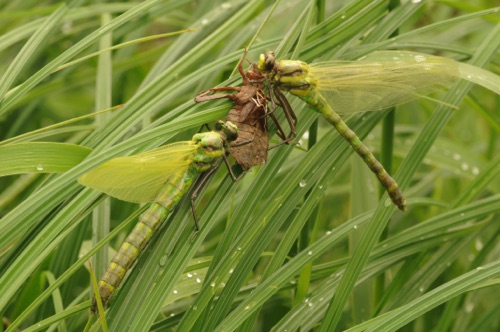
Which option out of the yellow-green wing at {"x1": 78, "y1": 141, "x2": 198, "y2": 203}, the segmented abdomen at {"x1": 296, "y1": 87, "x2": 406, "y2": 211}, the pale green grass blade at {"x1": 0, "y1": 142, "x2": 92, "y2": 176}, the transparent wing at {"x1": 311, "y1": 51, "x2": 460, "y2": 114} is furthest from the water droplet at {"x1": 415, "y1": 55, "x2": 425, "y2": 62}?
the pale green grass blade at {"x1": 0, "y1": 142, "x2": 92, "y2": 176}

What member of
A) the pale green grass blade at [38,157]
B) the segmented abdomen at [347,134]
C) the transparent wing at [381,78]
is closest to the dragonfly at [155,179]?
the pale green grass blade at [38,157]

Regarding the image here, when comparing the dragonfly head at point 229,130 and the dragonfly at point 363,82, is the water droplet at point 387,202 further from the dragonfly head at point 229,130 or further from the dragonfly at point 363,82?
the dragonfly head at point 229,130

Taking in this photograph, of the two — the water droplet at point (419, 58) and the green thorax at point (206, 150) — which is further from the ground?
the water droplet at point (419, 58)

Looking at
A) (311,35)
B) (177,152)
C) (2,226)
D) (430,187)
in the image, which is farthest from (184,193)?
(430,187)

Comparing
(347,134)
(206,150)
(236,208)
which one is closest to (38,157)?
(206,150)

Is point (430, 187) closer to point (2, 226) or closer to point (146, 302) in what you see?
point (146, 302)

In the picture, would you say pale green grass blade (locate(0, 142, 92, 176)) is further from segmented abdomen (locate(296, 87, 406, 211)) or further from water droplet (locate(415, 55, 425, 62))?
water droplet (locate(415, 55, 425, 62))

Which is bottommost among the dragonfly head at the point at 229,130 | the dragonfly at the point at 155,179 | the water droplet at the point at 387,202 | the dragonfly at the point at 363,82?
the water droplet at the point at 387,202
